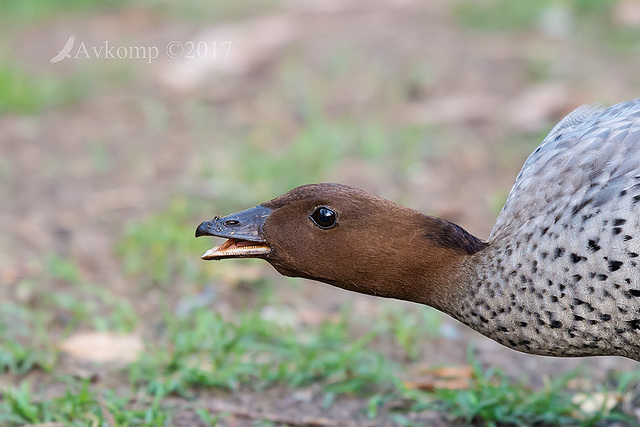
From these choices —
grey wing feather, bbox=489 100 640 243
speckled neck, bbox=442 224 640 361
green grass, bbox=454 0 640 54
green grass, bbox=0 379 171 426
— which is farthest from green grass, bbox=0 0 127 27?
speckled neck, bbox=442 224 640 361

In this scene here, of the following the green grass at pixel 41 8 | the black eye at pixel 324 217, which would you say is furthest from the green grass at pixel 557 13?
the black eye at pixel 324 217

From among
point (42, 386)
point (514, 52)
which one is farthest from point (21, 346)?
point (514, 52)

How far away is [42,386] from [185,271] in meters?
1.23

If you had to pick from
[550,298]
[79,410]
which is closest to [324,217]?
[550,298]

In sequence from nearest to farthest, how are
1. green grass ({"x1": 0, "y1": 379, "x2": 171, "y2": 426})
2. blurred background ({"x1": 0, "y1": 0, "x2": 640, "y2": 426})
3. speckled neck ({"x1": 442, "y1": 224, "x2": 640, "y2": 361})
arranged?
speckled neck ({"x1": 442, "y1": 224, "x2": 640, "y2": 361}) < green grass ({"x1": 0, "y1": 379, "x2": 171, "y2": 426}) < blurred background ({"x1": 0, "y1": 0, "x2": 640, "y2": 426})

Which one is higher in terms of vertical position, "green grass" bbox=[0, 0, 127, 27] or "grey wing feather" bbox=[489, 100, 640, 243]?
"green grass" bbox=[0, 0, 127, 27]

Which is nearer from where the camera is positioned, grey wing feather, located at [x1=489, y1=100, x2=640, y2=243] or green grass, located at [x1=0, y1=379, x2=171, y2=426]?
grey wing feather, located at [x1=489, y1=100, x2=640, y2=243]

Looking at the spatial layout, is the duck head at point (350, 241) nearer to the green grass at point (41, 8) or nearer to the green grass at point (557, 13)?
the green grass at point (557, 13)

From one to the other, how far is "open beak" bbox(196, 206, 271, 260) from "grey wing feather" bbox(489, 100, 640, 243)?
32.1 inches

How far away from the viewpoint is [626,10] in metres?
8.13

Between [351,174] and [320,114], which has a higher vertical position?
[320,114]

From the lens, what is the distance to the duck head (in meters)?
3.06

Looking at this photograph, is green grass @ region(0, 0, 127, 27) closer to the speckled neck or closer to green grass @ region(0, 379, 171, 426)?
green grass @ region(0, 379, 171, 426)

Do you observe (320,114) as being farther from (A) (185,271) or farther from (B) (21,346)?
(B) (21,346)
